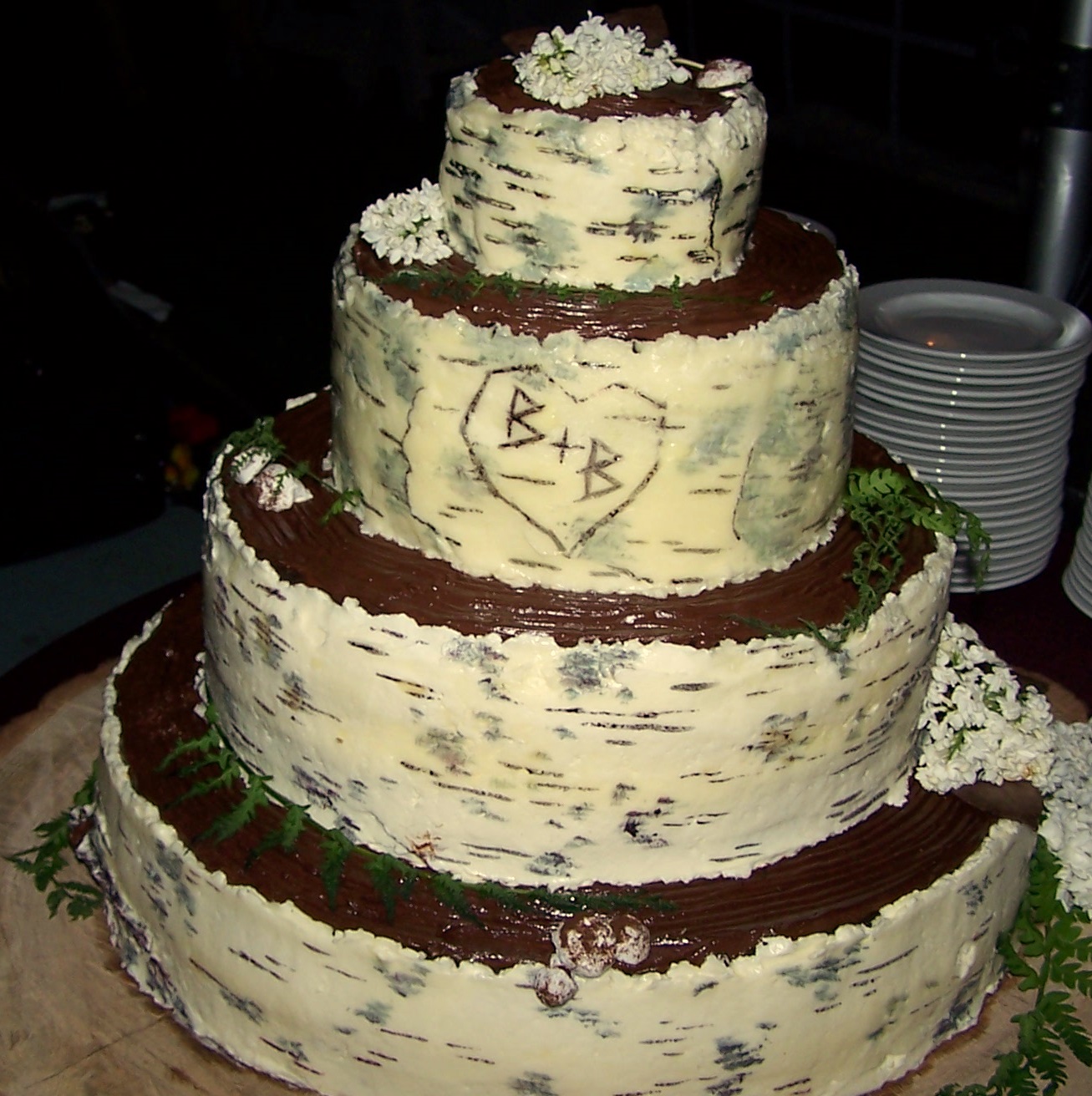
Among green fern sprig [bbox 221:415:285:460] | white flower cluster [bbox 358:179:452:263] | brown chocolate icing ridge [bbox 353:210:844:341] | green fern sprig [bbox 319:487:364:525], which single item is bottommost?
green fern sprig [bbox 221:415:285:460]

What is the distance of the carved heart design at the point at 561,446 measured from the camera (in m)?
2.50

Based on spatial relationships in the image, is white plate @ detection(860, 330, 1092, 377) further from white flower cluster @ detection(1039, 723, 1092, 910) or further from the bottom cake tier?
the bottom cake tier

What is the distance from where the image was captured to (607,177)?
2.49 meters

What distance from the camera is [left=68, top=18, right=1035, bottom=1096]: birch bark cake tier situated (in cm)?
254

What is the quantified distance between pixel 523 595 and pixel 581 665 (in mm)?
211

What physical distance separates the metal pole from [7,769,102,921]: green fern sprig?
3472 mm

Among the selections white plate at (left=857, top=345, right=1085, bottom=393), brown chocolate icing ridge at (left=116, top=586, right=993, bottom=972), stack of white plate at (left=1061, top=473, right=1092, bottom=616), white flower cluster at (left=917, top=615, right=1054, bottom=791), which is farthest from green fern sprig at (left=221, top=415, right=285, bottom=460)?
stack of white plate at (left=1061, top=473, right=1092, bottom=616)

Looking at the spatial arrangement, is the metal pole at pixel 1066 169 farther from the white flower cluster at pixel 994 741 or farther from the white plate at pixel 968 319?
the white flower cluster at pixel 994 741

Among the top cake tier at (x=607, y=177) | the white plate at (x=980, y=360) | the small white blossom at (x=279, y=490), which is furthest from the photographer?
the white plate at (x=980, y=360)

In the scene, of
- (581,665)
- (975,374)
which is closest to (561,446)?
(581,665)

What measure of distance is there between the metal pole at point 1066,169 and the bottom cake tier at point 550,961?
240 centimetres

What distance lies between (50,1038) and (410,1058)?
0.83m

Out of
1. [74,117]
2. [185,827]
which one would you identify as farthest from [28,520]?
[74,117]

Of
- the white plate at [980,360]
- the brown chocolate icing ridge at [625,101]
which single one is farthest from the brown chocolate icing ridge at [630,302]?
the white plate at [980,360]
